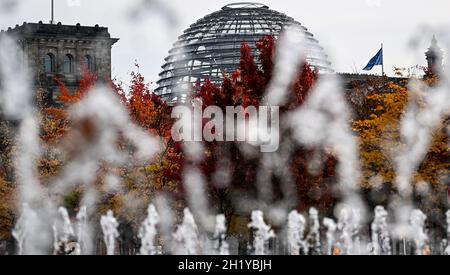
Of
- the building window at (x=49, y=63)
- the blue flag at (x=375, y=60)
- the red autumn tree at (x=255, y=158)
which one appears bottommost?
the red autumn tree at (x=255, y=158)

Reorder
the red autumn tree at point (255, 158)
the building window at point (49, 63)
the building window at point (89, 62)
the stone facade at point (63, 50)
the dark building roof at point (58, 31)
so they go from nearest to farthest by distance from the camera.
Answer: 1. the red autumn tree at point (255, 158)
2. the stone facade at point (63, 50)
3. the dark building roof at point (58, 31)
4. the building window at point (49, 63)
5. the building window at point (89, 62)

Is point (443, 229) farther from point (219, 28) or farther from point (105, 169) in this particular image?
point (219, 28)

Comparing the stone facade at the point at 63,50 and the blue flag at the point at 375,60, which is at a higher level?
the stone facade at the point at 63,50

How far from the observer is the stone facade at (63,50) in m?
74.7

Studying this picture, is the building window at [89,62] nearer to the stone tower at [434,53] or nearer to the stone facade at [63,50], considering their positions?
the stone facade at [63,50]

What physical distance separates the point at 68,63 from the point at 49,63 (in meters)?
1.30

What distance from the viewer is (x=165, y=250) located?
3956cm

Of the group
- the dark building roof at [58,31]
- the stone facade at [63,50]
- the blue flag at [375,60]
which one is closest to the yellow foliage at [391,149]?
the blue flag at [375,60]

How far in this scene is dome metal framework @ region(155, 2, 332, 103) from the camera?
3361 inches

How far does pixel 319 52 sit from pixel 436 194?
52.1 metres

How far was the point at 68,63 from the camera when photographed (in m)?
76.4

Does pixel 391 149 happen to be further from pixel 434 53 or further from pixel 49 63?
pixel 434 53

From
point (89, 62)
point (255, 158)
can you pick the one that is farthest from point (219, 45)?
point (255, 158)

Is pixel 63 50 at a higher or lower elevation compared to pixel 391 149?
higher
